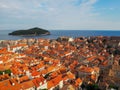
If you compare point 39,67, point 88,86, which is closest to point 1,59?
point 39,67

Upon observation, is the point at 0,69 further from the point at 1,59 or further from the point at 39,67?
the point at 1,59

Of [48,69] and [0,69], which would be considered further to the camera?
[48,69]

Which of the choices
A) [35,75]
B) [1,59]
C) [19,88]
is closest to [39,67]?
[35,75]

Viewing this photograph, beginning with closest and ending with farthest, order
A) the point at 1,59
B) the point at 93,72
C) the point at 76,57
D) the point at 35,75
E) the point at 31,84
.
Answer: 1. the point at 31,84
2. the point at 35,75
3. the point at 93,72
4. the point at 1,59
5. the point at 76,57

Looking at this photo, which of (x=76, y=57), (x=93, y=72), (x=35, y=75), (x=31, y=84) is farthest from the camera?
(x=76, y=57)

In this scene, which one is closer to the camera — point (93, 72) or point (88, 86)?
point (88, 86)

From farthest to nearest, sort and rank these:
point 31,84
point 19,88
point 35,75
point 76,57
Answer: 1. point 76,57
2. point 35,75
3. point 31,84
4. point 19,88

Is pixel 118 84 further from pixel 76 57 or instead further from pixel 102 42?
pixel 102 42

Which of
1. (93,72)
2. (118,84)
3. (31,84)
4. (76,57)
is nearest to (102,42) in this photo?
(76,57)

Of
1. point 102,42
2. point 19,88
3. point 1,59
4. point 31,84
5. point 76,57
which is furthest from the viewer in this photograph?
point 102,42
